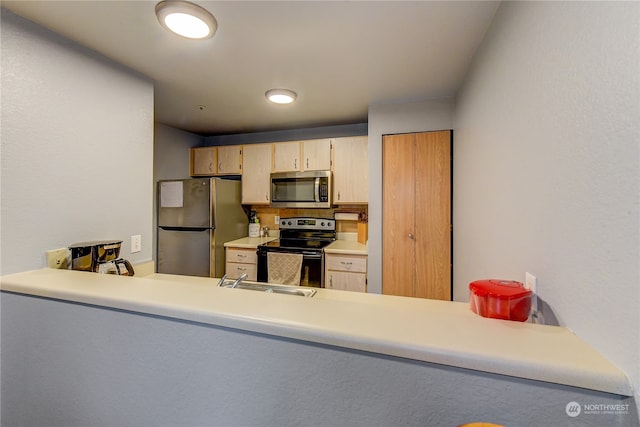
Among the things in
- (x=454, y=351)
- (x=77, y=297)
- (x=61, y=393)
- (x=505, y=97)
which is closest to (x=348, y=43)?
(x=505, y=97)

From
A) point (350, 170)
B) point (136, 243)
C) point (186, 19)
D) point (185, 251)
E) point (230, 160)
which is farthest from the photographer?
point (230, 160)

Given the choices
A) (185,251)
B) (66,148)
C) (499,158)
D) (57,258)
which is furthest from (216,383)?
(185,251)

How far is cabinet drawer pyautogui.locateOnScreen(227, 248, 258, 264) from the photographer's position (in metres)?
3.02

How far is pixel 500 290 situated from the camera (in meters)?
0.79

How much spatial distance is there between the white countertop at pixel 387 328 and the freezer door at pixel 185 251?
189cm

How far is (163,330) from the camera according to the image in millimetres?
867

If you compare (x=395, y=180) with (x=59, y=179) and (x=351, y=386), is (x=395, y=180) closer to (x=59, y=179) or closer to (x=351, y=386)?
(x=351, y=386)

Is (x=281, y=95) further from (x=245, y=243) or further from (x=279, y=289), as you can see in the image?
(x=245, y=243)

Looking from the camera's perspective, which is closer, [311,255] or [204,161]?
[311,255]

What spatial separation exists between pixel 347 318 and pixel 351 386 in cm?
16

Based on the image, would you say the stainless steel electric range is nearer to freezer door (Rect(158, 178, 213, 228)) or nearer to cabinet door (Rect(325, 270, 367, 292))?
cabinet door (Rect(325, 270, 367, 292))

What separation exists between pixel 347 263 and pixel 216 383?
197cm

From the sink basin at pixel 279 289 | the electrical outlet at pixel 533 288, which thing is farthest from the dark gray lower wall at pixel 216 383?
the sink basin at pixel 279 289

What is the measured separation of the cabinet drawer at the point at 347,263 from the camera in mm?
2637
